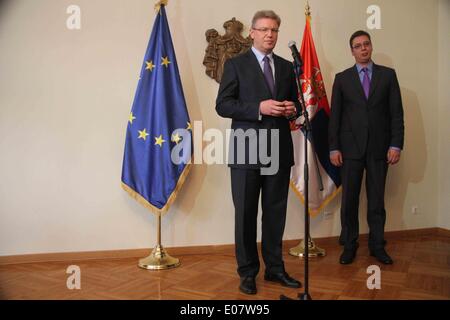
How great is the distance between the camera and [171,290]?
2629 millimetres

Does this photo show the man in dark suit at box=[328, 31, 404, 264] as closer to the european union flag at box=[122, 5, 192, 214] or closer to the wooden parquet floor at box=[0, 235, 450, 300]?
the wooden parquet floor at box=[0, 235, 450, 300]

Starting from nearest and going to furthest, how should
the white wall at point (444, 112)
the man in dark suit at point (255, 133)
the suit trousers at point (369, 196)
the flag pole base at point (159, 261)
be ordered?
the man in dark suit at point (255, 133)
the flag pole base at point (159, 261)
the suit trousers at point (369, 196)
the white wall at point (444, 112)

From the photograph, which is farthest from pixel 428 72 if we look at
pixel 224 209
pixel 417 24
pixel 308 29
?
pixel 224 209

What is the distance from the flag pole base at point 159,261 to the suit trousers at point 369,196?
134 centimetres

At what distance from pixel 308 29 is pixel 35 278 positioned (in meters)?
2.82

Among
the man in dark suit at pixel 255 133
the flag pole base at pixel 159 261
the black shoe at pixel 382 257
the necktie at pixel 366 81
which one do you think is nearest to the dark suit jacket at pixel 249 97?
the man in dark suit at pixel 255 133

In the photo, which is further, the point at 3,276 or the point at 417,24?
the point at 417,24

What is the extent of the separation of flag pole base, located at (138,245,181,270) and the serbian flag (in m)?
1.18

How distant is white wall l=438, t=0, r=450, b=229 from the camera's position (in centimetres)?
415

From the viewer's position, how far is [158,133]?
3215 millimetres

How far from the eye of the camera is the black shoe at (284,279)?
8.53 ft

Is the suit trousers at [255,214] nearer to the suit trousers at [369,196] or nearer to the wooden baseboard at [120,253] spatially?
the suit trousers at [369,196]

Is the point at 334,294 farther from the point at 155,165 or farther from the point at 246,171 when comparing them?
the point at 155,165

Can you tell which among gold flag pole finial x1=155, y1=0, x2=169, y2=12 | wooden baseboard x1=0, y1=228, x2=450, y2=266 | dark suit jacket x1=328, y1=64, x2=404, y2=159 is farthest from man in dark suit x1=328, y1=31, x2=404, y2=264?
gold flag pole finial x1=155, y1=0, x2=169, y2=12
